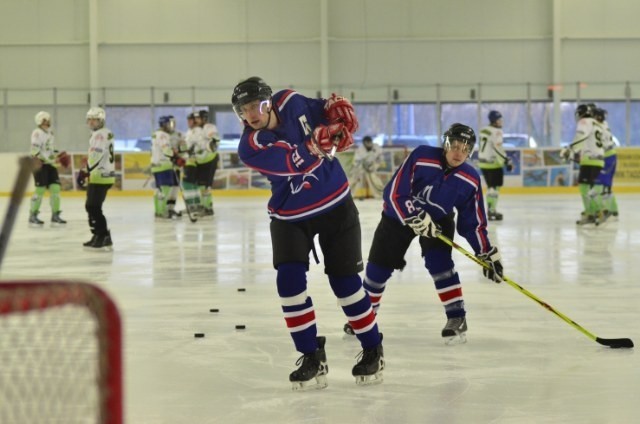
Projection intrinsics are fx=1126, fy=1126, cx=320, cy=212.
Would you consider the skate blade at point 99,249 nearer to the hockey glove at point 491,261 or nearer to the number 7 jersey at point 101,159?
the number 7 jersey at point 101,159

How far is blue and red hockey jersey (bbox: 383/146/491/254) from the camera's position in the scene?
5.03 m

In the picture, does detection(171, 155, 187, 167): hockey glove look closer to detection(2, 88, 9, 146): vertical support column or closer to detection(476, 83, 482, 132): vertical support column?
detection(2, 88, 9, 146): vertical support column

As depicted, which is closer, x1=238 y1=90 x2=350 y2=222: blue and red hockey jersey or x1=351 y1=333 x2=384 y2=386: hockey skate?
x1=238 y1=90 x2=350 y2=222: blue and red hockey jersey

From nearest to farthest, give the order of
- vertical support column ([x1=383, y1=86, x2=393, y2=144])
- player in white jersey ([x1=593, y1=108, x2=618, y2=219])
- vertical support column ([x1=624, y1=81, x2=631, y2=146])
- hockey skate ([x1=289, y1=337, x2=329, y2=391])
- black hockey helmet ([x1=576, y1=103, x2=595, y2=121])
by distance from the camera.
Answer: hockey skate ([x1=289, y1=337, x2=329, y2=391])
black hockey helmet ([x1=576, y1=103, x2=595, y2=121])
player in white jersey ([x1=593, y1=108, x2=618, y2=219])
vertical support column ([x1=624, y1=81, x2=631, y2=146])
vertical support column ([x1=383, y1=86, x2=393, y2=144])

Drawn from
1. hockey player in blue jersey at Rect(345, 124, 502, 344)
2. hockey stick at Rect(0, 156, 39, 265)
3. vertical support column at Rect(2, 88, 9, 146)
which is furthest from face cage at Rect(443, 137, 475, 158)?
vertical support column at Rect(2, 88, 9, 146)

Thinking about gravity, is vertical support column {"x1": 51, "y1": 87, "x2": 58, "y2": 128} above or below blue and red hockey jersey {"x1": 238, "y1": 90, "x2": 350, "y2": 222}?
above

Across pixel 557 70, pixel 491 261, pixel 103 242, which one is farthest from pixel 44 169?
pixel 557 70

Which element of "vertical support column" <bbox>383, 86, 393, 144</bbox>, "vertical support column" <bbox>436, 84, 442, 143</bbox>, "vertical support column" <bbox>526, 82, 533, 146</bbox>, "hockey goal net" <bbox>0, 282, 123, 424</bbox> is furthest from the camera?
"vertical support column" <bbox>436, 84, 442, 143</bbox>

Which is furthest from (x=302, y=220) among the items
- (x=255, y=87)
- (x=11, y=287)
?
(x=11, y=287)

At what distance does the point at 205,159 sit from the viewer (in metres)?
14.5

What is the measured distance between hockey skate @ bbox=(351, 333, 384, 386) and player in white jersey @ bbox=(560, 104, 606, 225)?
8.40 m

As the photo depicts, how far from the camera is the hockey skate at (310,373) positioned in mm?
4262

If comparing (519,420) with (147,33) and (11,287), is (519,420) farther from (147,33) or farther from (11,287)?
(147,33)

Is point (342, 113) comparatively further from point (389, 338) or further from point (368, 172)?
point (368, 172)
